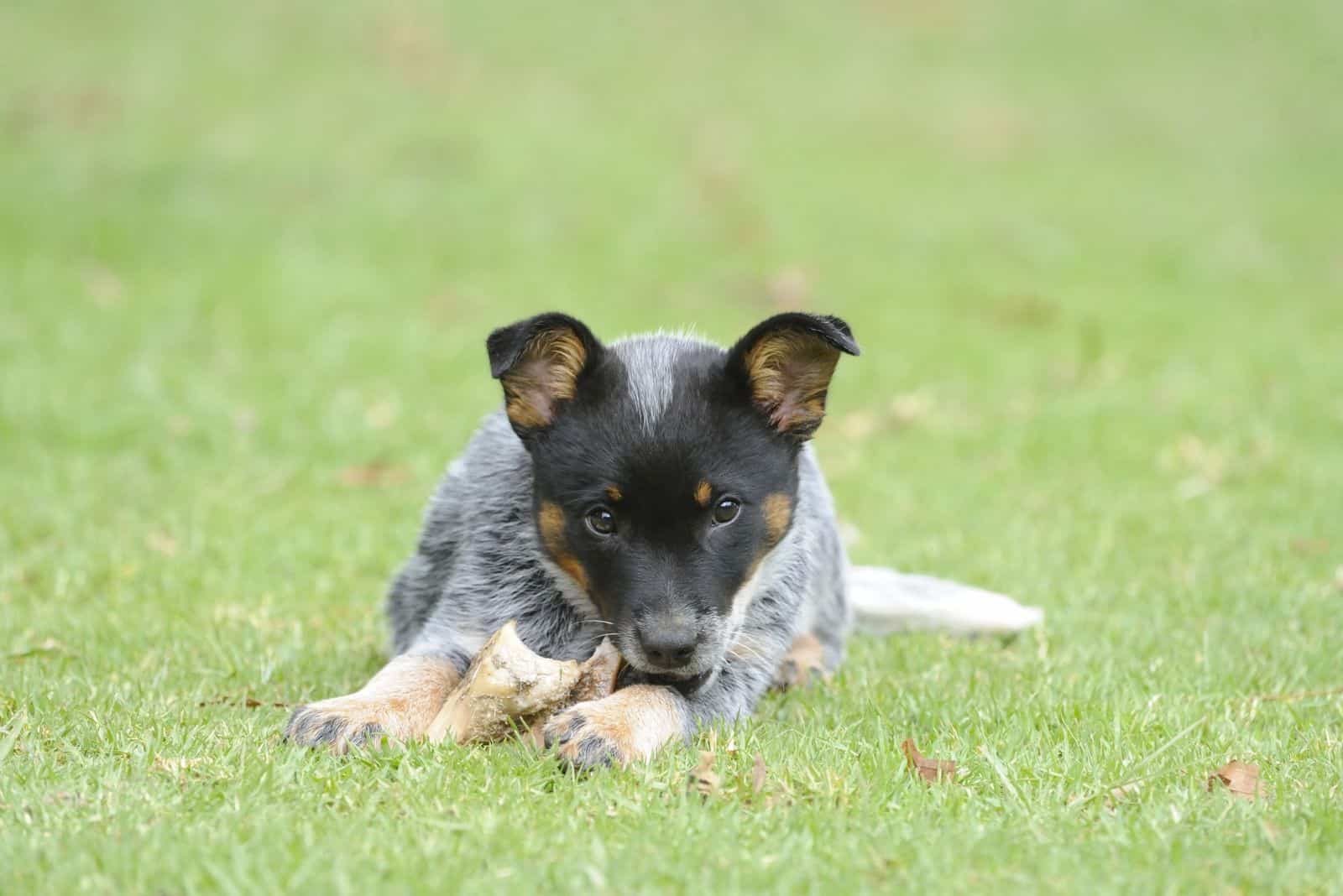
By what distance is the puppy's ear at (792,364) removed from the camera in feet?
13.7

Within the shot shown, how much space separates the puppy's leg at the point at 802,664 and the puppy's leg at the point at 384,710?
47.0 inches

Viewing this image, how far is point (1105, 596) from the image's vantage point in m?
6.32

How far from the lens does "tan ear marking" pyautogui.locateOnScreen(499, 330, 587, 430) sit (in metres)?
4.27

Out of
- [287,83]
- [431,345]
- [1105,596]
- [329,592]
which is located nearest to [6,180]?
[287,83]

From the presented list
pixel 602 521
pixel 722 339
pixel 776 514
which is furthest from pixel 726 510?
pixel 722 339

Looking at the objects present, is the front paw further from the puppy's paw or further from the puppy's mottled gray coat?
the puppy's paw

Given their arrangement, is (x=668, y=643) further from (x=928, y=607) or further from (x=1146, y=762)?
(x=928, y=607)

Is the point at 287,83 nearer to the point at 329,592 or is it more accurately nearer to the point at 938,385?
the point at 938,385

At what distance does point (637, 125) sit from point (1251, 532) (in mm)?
14603

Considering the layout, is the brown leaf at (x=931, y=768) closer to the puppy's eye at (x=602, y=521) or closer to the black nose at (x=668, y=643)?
the black nose at (x=668, y=643)

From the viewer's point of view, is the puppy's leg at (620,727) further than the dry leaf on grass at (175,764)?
Yes

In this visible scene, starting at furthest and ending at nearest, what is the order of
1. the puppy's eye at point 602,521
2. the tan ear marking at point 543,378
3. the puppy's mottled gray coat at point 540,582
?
the puppy's mottled gray coat at point 540,582 < the tan ear marking at point 543,378 < the puppy's eye at point 602,521

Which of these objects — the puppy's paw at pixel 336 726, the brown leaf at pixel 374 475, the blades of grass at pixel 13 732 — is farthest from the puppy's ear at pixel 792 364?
the brown leaf at pixel 374 475

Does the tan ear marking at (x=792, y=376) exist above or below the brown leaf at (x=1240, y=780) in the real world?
above
